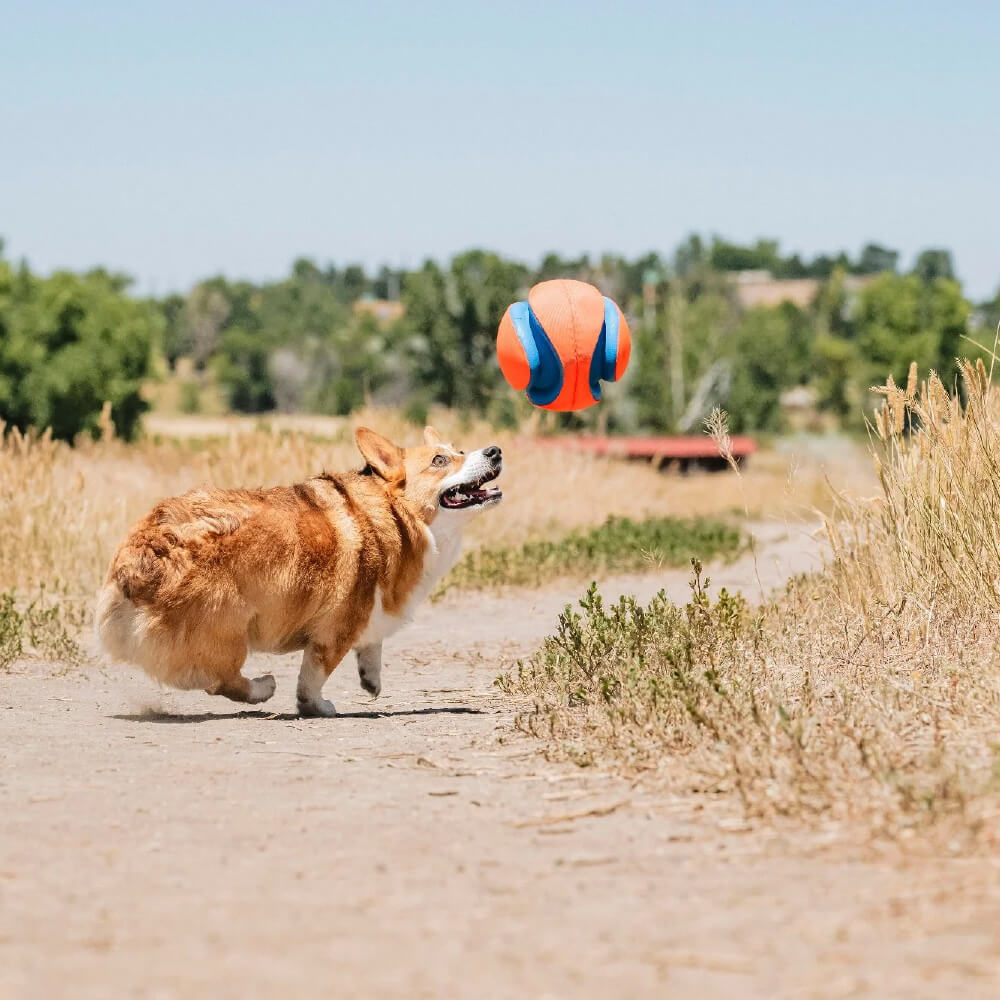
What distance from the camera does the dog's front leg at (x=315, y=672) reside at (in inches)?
315

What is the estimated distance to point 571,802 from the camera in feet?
18.3

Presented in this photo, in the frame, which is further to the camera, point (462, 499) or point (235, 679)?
point (462, 499)

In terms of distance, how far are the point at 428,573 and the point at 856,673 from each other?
2.49m

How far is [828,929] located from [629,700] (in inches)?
112

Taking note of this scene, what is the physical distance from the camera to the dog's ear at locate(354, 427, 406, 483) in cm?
825

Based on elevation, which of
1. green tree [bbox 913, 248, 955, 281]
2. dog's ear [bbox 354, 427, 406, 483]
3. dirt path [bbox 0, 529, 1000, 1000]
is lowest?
dirt path [bbox 0, 529, 1000, 1000]

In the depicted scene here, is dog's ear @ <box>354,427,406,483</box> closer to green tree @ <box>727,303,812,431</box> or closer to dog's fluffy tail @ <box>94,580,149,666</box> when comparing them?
dog's fluffy tail @ <box>94,580,149,666</box>

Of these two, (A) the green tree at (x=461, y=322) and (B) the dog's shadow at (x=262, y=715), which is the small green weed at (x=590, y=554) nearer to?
(B) the dog's shadow at (x=262, y=715)

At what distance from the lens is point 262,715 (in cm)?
812

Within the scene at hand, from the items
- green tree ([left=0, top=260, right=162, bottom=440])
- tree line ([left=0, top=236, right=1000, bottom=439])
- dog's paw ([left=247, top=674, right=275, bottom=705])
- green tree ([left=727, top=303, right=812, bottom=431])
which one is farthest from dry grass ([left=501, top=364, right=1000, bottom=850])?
green tree ([left=727, top=303, right=812, bottom=431])

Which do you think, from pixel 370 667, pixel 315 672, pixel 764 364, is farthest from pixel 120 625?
pixel 764 364

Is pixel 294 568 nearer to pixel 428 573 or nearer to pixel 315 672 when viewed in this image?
pixel 315 672

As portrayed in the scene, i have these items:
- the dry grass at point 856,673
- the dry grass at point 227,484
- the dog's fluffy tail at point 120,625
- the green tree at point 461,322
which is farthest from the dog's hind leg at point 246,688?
the green tree at point 461,322

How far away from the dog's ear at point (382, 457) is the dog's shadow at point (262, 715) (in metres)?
1.33
